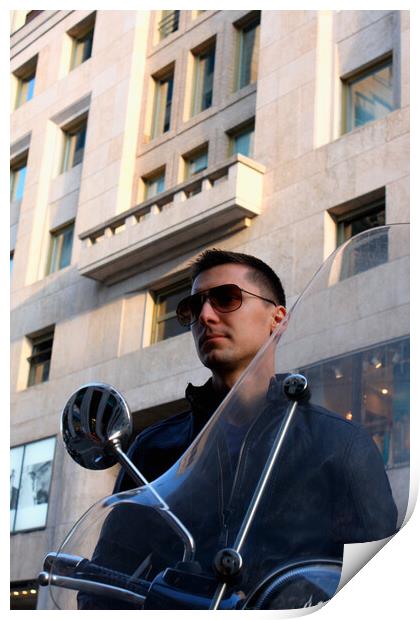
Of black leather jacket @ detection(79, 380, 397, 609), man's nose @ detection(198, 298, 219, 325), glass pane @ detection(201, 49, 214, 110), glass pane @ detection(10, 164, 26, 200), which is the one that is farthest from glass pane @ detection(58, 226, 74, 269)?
black leather jacket @ detection(79, 380, 397, 609)

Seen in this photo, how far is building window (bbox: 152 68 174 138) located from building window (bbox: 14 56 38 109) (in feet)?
17.3

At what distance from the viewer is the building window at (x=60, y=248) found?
20578mm

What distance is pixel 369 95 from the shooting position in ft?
48.8

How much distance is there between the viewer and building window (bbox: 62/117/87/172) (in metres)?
21.9

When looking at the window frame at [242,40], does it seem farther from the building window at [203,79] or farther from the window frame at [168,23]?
the window frame at [168,23]

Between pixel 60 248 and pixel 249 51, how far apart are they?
6.56 m

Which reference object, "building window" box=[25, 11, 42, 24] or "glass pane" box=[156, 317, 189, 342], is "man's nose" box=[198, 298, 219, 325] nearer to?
"glass pane" box=[156, 317, 189, 342]

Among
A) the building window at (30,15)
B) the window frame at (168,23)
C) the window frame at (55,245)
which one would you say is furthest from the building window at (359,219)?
the building window at (30,15)

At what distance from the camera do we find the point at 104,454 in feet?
5.92

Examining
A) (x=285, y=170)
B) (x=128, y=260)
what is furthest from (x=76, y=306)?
(x=285, y=170)

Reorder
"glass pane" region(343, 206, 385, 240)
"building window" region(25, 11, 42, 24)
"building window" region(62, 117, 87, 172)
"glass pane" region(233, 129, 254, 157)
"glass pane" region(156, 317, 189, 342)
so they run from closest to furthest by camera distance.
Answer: "glass pane" region(343, 206, 385, 240) → "glass pane" region(156, 317, 189, 342) → "glass pane" region(233, 129, 254, 157) → "building window" region(62, 117, 87, 172) → "building window" region(25, 11, 42, 24)
